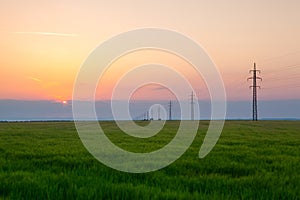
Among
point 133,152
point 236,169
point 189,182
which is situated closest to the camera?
point 189,182

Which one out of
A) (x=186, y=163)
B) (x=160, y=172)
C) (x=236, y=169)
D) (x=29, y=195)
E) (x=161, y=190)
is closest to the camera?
(x=29, y=195)

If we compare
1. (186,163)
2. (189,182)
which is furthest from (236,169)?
(189,182)

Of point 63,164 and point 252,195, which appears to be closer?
point 252,195

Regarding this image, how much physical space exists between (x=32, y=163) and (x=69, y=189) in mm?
5201

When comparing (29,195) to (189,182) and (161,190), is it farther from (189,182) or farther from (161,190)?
(189,182)

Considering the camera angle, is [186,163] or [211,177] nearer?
[211,177]

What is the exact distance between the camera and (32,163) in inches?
488

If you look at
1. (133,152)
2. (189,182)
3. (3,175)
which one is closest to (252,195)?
(189,182)

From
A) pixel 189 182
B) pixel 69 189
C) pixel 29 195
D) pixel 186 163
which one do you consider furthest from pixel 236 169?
pixel 29 195

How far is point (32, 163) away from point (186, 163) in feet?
16.4

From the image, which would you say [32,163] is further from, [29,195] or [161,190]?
[161,190]

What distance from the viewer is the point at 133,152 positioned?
52.3ft

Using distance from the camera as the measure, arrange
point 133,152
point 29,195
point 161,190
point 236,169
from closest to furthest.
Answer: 1. point 29,195
2. point 161,190
3. point 236,169
4. point 133,152

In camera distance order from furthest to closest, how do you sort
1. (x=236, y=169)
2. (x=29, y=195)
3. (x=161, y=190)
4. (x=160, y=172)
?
(x=236, y=169), (x=160, y=172), (x=161, y=190), (x=29, y=195)
